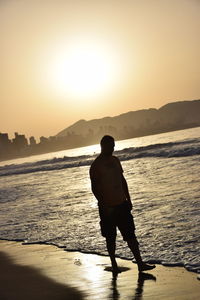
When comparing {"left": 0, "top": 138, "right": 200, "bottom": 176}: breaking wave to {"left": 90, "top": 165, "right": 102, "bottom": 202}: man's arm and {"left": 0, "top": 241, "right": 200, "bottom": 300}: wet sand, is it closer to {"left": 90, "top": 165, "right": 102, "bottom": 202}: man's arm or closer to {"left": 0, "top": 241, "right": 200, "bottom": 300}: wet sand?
{"left": 0, "top": 241, "right": 200, "bottom": 300}: wet sand

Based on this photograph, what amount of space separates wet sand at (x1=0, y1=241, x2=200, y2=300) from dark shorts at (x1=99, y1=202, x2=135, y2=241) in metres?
0.60

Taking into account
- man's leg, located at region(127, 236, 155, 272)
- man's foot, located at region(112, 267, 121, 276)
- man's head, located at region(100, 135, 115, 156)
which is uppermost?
man's head, located at region(100, 135, 115, 156)

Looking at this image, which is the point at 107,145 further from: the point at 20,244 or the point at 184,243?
the point at 20,244

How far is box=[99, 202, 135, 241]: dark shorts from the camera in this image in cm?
636

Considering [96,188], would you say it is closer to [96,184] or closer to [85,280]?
[96,184]

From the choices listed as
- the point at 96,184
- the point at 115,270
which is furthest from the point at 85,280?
the point at 96,184

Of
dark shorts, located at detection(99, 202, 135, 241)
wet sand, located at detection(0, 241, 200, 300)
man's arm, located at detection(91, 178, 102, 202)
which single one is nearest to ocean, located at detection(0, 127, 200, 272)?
wet sand, located at detection(0, 241, 200, 300)

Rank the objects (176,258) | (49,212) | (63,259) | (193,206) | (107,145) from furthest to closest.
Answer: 1. (49,212)
2. (193,206)
3. (63,259)
4. (176,258)
5. (107,145)

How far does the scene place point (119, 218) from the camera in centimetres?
641

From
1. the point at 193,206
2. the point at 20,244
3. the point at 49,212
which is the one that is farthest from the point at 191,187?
the point at 20,244

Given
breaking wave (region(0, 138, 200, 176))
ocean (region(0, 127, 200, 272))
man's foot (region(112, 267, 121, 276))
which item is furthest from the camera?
breaking wave (region(0, 138, 200, 176))

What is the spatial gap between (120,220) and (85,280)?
3.18 feet

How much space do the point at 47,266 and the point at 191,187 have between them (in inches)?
329

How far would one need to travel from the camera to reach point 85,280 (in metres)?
6.13
